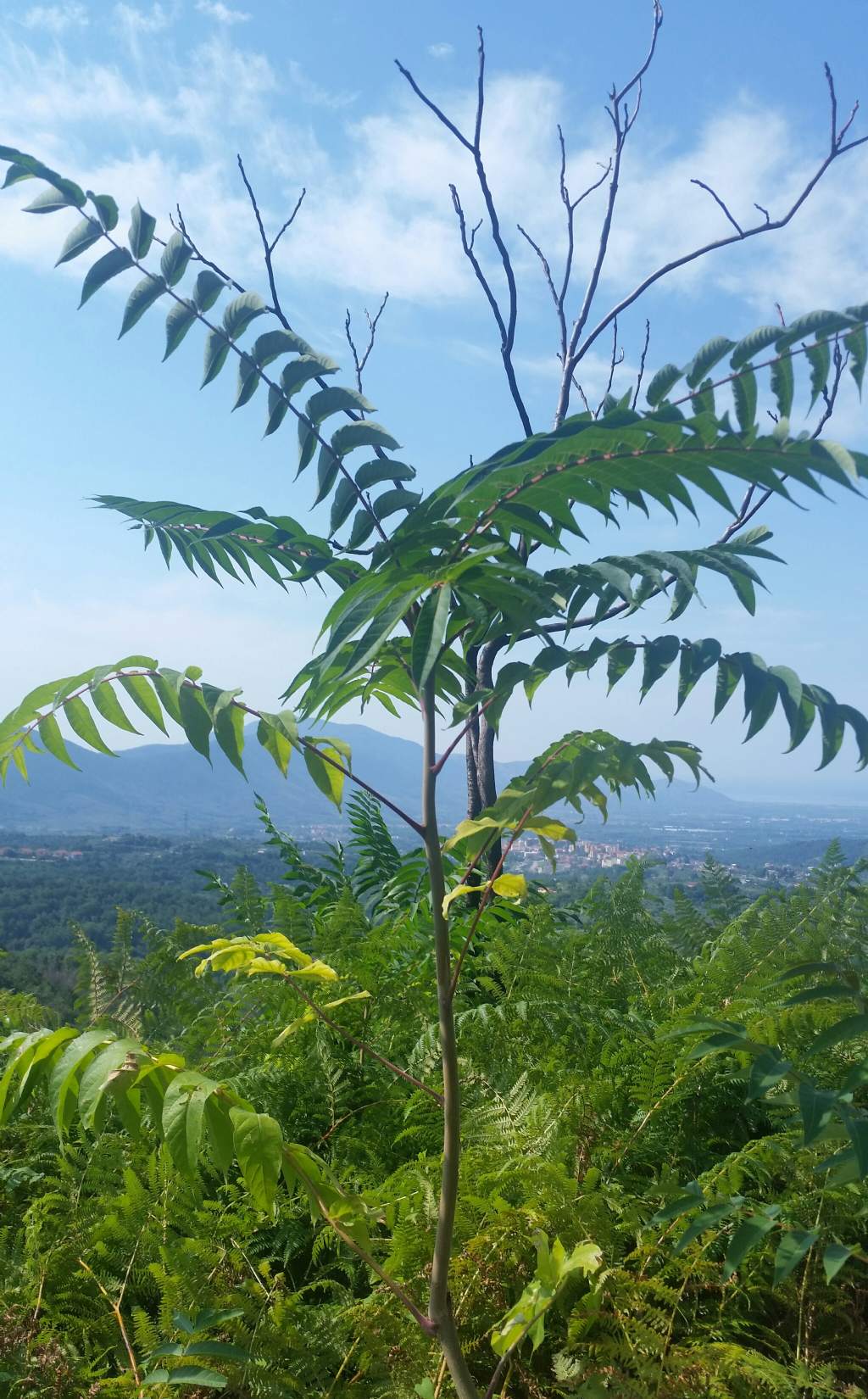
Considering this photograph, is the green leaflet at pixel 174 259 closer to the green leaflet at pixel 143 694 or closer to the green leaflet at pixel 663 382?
the green leaflet at pixel 143 694

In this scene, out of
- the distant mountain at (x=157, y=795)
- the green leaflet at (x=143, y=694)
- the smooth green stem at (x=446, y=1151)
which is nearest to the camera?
the smooth green stem at (x=446, y=1151)

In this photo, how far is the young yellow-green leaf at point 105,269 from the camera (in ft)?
3.80

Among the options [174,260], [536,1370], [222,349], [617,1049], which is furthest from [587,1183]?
[174,260]

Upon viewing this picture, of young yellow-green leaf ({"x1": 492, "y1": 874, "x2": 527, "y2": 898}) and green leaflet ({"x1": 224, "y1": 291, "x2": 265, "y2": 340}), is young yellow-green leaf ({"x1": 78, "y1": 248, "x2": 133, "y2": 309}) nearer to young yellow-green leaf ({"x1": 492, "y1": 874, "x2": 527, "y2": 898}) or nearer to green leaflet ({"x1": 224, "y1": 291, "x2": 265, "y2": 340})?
green leaflet ({"x1": 224, "y1": 291, "x2": 265, "y2": 340})

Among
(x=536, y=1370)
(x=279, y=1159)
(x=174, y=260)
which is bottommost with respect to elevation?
(x=536, y=1370)

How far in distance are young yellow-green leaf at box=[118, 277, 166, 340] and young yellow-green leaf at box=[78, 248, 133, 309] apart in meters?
0.03

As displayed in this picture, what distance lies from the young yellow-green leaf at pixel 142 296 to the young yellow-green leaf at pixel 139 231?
0.04 metres

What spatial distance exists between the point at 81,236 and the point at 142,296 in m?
0.11

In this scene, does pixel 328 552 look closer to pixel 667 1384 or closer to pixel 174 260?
pixel 174 260

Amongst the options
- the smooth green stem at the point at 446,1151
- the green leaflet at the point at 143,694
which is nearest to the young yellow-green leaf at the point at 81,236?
the green leaflet at the point at 143,694

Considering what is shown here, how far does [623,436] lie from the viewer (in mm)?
1008

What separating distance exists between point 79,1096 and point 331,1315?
584mm

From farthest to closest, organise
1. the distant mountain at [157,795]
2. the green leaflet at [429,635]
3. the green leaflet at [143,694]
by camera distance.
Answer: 1. the distant mountain at [157,795]
2. the green leaflet at [143,694]
3. the green leaflet at [429,635]

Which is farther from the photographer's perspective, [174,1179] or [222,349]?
[174,1179]
